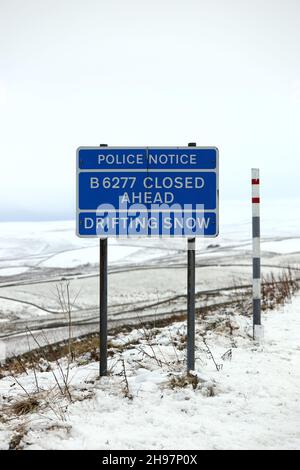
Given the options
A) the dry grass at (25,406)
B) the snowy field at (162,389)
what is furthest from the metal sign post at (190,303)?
the dry grass at (25,406)

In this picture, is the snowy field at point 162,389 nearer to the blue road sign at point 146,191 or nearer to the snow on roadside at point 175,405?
the snow on roadside at point 175,405

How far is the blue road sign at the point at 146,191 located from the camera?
422cm

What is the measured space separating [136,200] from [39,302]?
26.5ft

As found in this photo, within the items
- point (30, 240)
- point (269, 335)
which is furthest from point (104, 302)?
→ point (30, 240)

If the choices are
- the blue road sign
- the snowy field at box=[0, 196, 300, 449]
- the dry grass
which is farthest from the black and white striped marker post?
the dry grass

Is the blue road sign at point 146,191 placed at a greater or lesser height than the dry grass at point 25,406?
greater

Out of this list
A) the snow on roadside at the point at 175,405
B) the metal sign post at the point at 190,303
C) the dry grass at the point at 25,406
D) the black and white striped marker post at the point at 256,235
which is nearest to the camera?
the snow on roadside at the point at 175,405

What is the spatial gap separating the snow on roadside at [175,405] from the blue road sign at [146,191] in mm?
1369

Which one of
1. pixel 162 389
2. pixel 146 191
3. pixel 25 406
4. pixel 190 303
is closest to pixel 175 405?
pixel 162 389

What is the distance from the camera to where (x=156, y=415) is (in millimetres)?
3320

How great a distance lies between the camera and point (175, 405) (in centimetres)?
350

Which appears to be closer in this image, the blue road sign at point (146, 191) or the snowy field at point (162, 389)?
the snowy field at point (162, 389)
